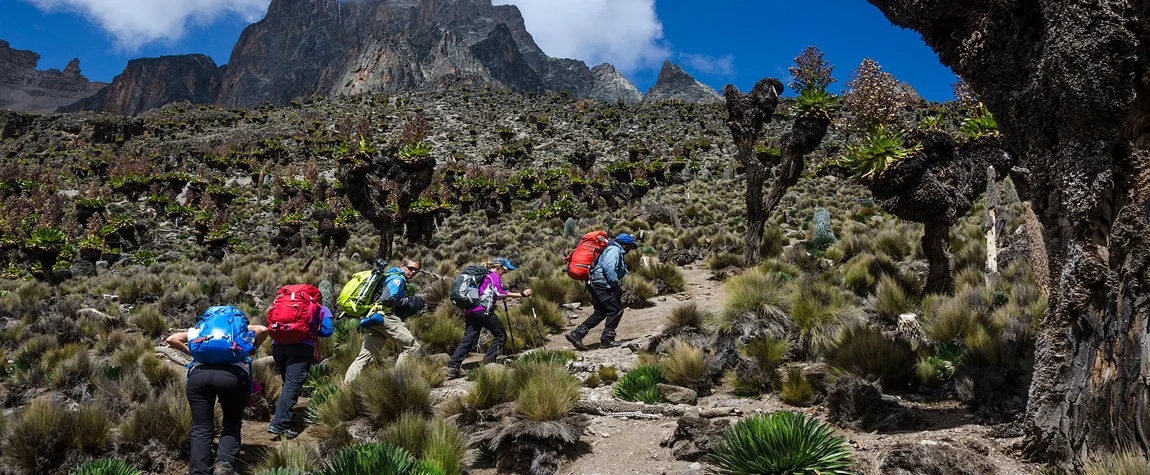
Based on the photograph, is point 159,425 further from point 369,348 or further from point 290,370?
point 369,348

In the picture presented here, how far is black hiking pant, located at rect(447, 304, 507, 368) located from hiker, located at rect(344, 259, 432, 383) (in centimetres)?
56

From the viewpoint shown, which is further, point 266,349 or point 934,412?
point 266,349

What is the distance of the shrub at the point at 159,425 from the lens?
5.17 m

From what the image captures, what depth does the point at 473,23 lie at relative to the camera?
146375 mm

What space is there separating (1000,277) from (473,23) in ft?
506

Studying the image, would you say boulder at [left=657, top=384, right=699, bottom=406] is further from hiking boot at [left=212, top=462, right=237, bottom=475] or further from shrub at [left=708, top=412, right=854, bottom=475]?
hiking boot at [left=212, top=462, right=237, bottom=475]

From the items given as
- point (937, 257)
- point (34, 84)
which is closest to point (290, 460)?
point (937, 257)

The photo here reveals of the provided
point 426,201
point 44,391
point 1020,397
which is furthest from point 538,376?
point 426,201

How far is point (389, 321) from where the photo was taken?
6988mm

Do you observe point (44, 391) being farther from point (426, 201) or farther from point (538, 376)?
point (426, 201)

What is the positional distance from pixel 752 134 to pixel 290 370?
37.7 feet

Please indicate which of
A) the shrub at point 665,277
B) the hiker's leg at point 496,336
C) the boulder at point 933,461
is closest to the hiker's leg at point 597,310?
the hiker's leg at point 496,336

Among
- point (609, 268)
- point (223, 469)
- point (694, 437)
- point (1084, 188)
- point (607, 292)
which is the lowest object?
point (223, 469)

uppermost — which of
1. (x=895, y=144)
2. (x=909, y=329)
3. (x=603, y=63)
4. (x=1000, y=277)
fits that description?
(x=603, y=63)
